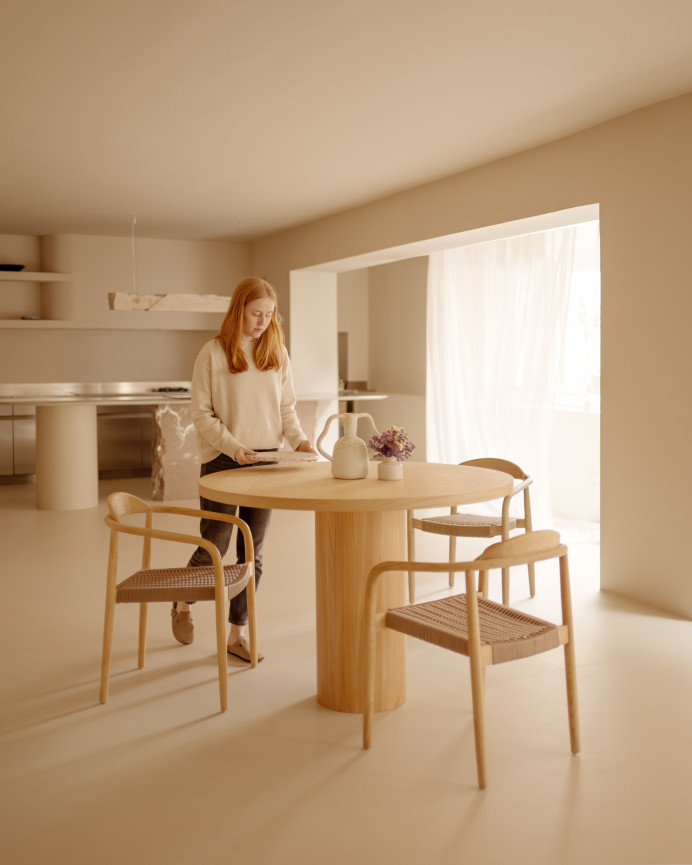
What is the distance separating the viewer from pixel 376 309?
9039mm

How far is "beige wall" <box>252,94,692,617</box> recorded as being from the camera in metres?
3.82

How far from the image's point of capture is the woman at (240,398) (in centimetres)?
314

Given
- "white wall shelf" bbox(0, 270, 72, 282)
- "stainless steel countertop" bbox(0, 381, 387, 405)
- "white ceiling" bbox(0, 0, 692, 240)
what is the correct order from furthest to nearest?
"white wall shelf" bbox(0, 270, 72, 282) < "stainless steel countertop" bbox(0, 381, 387, 405) < "white ceiling" bbox(0, 0, 692, 240)

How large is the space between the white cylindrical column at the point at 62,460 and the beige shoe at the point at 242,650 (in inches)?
144

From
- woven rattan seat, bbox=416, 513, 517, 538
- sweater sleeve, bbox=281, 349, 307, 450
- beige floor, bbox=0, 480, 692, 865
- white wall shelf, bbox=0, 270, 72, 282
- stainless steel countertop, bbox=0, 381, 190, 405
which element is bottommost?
beige floor, bbox=0, 480, 692, 865

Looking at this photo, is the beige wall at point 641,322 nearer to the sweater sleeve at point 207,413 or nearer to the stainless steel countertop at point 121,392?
the sweater sleeve at point 207,413

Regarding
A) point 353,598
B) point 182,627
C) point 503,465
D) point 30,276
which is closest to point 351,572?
A: point 353,598

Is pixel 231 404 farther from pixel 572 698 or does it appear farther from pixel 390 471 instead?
pixel 572 698

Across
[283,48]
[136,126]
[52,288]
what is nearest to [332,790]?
[283,48]

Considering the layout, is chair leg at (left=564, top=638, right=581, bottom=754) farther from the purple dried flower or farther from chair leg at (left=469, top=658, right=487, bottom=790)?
the purple dried flower

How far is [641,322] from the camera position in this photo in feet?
13.2

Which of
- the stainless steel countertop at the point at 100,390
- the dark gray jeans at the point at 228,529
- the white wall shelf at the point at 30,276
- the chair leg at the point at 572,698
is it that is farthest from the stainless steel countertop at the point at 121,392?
the chair leg at the point at 572,698

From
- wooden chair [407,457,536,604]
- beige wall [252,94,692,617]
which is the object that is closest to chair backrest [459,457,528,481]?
wooden chair [407,457,536,604]

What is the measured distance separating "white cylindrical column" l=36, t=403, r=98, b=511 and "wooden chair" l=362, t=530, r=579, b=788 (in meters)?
4.59
